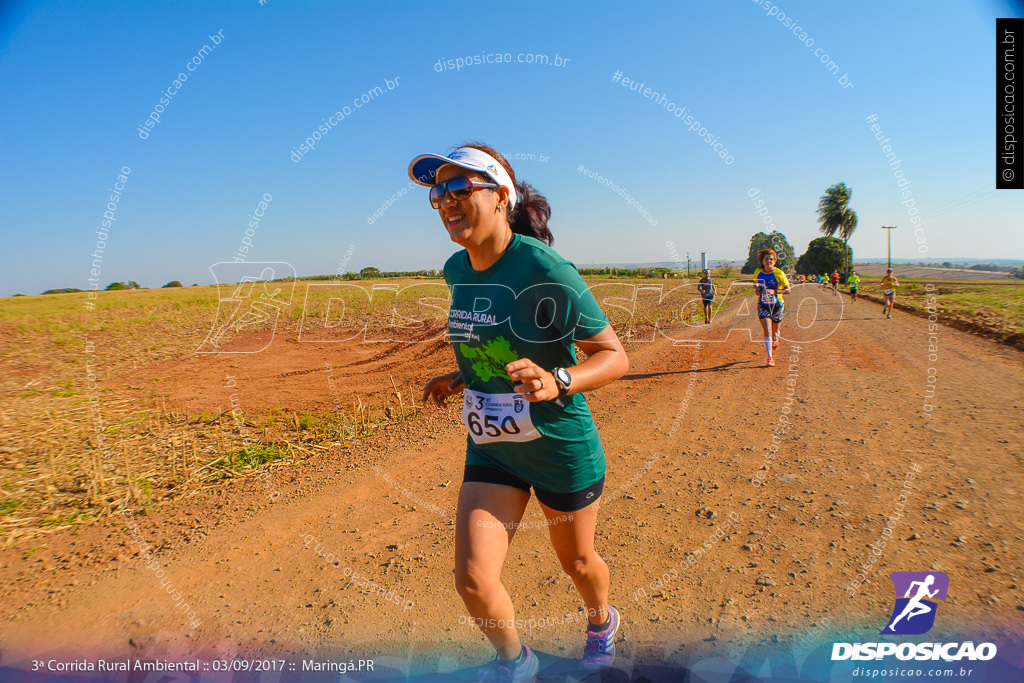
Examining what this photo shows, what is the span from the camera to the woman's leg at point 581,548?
2023 millimetres

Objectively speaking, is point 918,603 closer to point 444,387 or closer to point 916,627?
point 916,627

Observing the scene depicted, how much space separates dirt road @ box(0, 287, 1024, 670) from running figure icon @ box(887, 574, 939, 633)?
3.3 inches

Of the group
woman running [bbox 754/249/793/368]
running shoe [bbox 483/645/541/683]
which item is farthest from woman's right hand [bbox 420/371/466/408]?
woman running [bbox 754/249/793/368]

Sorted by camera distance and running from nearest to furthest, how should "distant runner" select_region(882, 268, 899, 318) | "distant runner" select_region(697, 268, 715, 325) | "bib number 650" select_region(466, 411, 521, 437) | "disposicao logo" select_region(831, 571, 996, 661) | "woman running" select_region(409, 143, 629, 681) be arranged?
1. "woman running" select_region(409, 143, 629, 681)
2. "bib number 650" select_region(466, 411, 521, 437)
3. "disposicao logo" select_region(831, 571, 996, 661)
4. "distant runner" select_region(697, 268, 715, 325)
5. "distant runner" select_region(882, 268, 899, 318)

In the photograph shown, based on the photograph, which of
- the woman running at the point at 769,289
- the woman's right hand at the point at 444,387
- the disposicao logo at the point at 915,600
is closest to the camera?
the disposicao logo at the point at 915,600

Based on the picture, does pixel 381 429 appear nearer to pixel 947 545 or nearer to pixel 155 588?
pixel 155 588

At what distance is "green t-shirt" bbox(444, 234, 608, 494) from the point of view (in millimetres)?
1893

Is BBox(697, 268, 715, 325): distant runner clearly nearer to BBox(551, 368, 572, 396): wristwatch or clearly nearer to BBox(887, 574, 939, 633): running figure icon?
BBox(887, 574, 939, 633): running figure icon

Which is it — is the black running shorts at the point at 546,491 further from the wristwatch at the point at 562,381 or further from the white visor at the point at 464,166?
the white visor at the point at 464,166

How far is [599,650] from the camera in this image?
7.37 feet

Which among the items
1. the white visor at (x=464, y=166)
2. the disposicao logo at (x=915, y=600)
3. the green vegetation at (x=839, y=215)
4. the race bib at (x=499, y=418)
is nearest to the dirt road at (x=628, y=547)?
the disposicao logo at (x=915, y=600)

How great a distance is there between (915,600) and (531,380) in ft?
8.24

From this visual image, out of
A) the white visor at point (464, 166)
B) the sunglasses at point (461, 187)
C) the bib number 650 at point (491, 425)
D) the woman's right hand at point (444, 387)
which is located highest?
the white visor at point (464, 166)

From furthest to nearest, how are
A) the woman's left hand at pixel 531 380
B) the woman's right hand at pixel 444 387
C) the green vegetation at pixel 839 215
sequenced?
1. the green vegetation at pixel 839 215
2. the woman's right hand at pixel 444 387
3. the woman's left hand at pixel 531 380
